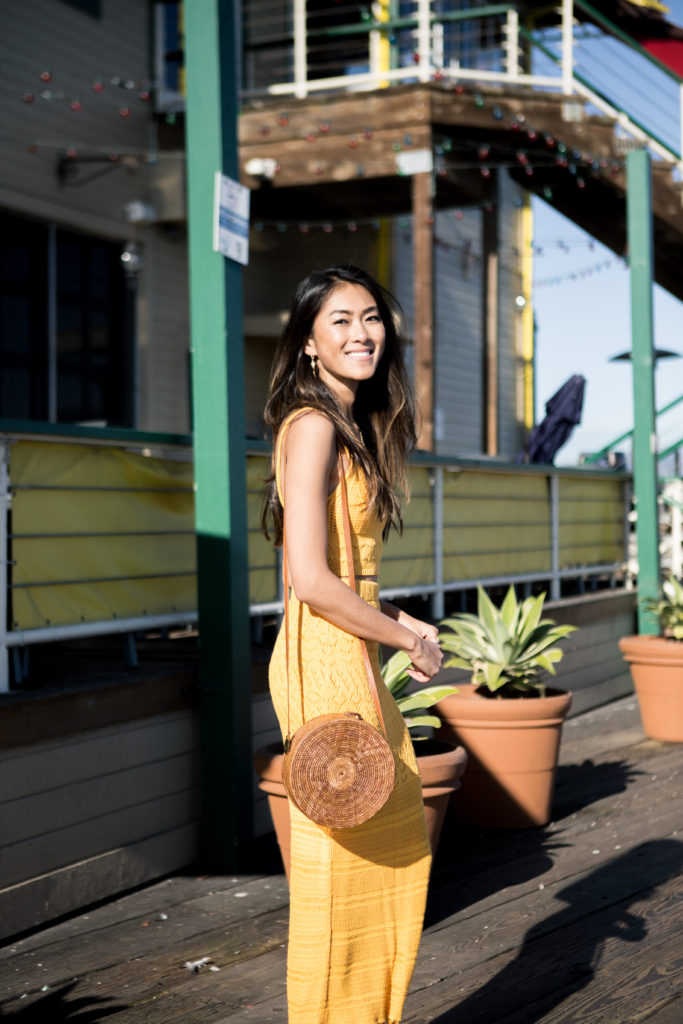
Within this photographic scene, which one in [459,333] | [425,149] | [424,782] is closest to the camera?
[424,782]

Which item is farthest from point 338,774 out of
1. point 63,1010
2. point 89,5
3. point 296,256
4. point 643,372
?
point 296,256

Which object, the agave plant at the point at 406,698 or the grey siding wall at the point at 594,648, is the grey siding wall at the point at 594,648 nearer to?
the grey siding wall at the point at 594,648

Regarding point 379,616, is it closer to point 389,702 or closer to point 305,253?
point 389,702

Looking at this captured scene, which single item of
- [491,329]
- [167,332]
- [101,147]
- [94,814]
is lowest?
[94,814]

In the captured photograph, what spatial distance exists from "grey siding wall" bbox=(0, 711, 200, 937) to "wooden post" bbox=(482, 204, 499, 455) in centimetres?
886

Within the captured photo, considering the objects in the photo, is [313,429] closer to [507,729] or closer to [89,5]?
[507,729]

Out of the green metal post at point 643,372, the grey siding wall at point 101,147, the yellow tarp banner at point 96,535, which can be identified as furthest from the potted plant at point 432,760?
the grey siding wall at point 101,147

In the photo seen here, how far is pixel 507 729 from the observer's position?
521 cm

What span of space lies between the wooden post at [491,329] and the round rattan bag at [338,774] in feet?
34.3

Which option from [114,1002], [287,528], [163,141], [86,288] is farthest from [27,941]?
[163,141]

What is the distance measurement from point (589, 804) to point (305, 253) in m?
7.99

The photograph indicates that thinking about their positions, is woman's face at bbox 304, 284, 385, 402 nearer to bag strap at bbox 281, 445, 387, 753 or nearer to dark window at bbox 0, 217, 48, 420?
bag strap at bbox 281, 445, 387, 753

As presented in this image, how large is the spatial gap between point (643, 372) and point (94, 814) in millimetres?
6029

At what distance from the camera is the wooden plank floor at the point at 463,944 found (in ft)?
10.7
